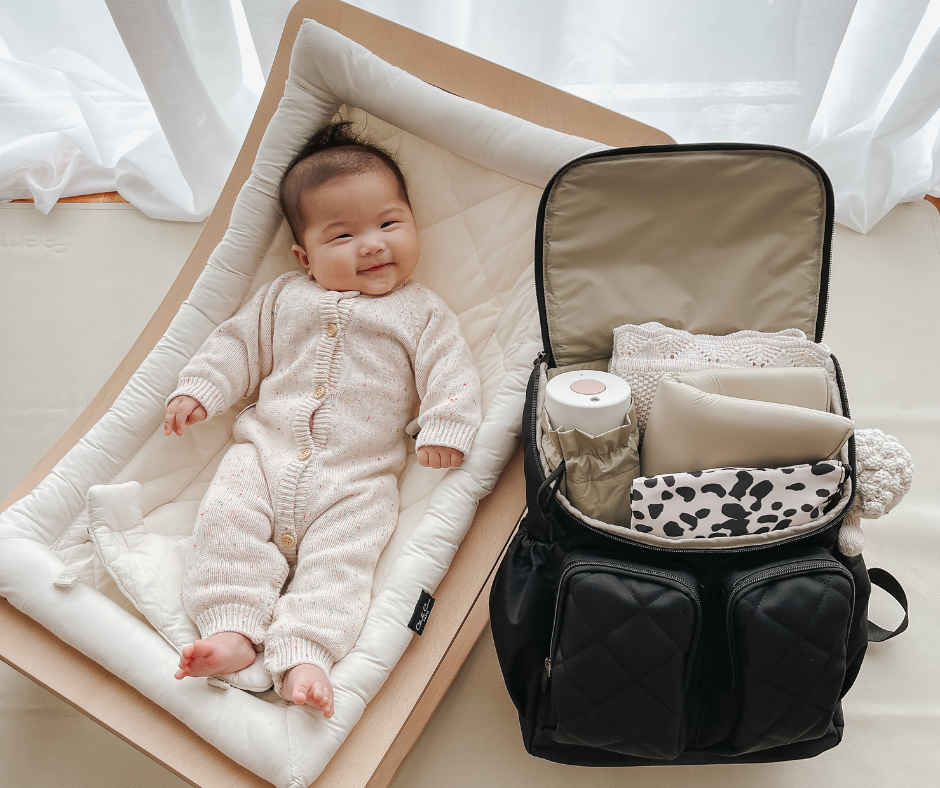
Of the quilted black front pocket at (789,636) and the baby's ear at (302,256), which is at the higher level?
the baby's ear at (302,256)

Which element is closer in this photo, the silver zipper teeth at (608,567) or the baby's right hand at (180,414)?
the silver zipper teeth at (608,567)

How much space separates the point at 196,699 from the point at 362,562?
286 millimetres

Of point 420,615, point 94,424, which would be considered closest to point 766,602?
point 420,615

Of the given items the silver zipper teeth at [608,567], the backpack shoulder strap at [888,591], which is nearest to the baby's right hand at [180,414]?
the silver zipper teeth at [608,567]

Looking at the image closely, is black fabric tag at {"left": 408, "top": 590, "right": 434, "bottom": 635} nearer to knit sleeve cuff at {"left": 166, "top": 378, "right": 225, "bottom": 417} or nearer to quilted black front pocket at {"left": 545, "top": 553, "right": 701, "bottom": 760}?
quilted black front pocket at {"left": 545, "top": 553, "right": 701, "bottom": 760}

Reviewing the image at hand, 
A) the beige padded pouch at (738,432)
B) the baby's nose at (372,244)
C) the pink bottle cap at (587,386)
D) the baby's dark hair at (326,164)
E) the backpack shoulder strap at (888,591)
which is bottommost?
the backpack shoulder strap at (888,591)

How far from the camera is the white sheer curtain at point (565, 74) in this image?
4.72 feet

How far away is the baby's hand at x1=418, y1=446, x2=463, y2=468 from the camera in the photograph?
1141 mm

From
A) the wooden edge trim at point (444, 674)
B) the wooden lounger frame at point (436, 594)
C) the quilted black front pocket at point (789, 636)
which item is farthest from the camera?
the wooden edge trim at point (444, 674)

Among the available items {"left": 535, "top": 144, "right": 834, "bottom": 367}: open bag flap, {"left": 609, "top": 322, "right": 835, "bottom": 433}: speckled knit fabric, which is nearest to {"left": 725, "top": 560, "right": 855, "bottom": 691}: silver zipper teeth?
{"left": 609, "top": 322, "right": 835, "bottom": 433}: speckled knit fabric

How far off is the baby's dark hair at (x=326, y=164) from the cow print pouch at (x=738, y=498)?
0.70m

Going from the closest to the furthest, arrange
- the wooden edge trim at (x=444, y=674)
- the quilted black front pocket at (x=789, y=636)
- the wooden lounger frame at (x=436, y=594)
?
the quilted black front pocket at (x=789, y=636)
the wooden lounger frame at (x=436, y=594)
the wooden edge trim at (x=444, y=674)

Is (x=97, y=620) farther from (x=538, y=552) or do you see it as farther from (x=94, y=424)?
(x=538, y=552)

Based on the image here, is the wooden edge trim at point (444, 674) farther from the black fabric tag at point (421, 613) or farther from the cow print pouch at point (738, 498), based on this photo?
the cow print pouch at point (738, 498)
